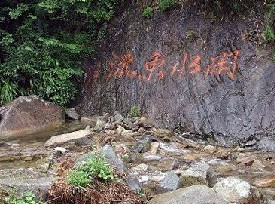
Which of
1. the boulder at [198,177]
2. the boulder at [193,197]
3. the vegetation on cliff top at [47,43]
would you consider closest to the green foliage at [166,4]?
the vegetation on cliff top at [47,43]

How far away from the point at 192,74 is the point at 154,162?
10.4 feet

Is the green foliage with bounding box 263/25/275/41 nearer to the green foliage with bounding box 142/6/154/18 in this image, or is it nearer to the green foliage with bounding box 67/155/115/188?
the green foliage with bounding box 142/6/154/18

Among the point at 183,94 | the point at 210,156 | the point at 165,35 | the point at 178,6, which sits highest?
the point at 178,6

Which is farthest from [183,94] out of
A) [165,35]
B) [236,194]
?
[236,194]

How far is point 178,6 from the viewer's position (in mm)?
11203

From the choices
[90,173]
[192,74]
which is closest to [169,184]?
[90,173]

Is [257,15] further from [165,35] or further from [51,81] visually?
[51,81]

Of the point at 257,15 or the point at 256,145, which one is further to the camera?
the point at 257,15

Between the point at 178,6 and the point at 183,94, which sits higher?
the point at 178,6

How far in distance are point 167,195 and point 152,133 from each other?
4.82 m

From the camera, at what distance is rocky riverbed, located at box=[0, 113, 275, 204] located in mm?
4719

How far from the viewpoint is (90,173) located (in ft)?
15.3

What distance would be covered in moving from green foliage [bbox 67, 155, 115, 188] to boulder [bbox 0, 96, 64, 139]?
6.17m

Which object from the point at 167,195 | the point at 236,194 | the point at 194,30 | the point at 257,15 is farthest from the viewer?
the point at 194,30
